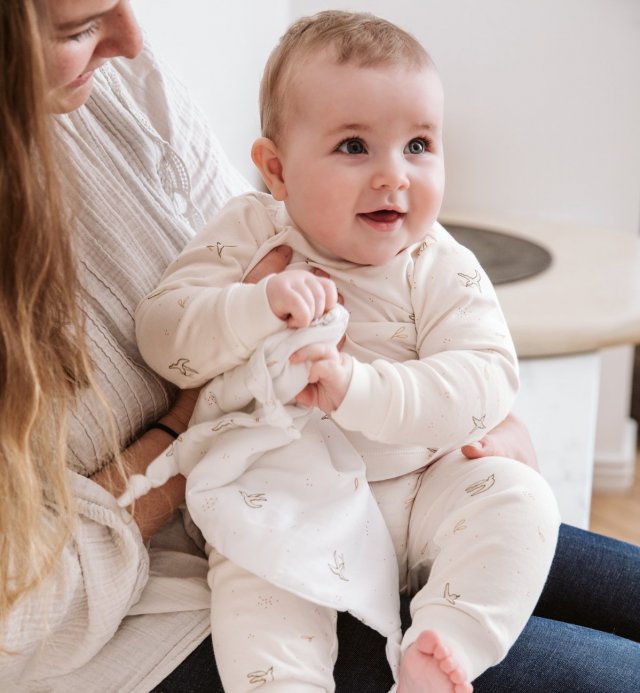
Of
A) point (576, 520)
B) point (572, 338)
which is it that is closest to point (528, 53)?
point (572, 338)

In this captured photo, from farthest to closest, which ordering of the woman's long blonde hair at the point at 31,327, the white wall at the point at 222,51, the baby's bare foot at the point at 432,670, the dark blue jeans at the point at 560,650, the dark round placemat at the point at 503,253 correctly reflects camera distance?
1. the dark round placemat at the point at 503,253
2. the white wall at the point at 222,51
3. the dark blue jeans at the point at 560,650
4. the baby's bare foot at the point at 432,670
5. the woman's long blonde hair at the point at 31,327

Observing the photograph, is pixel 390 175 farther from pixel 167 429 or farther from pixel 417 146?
pixel 167 429

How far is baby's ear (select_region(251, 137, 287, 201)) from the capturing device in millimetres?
1069

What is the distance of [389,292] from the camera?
3.40 ft

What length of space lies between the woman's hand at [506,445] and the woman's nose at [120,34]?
53 centimetres

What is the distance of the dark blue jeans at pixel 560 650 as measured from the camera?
3.16 ft

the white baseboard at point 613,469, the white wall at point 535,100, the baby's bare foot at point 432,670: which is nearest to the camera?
→ the baby's bare foot at point 432,670

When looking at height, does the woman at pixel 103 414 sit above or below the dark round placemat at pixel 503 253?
above

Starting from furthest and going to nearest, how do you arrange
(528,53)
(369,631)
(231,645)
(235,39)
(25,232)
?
(528,53) → (235,39) → (369,631) → (231,645) → (25,232)

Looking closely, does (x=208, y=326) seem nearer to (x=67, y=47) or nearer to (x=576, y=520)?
(x=67, y=47)

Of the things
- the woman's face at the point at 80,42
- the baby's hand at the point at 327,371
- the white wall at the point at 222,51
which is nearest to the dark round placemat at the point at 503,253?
the white wall at the point at 222,51

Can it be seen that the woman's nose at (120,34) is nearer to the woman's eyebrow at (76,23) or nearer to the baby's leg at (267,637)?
the woman's eyebrow at (76,23)

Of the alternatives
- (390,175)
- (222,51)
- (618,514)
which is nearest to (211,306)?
(390,175)

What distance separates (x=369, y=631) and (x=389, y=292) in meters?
0.36
